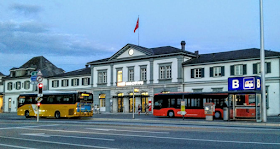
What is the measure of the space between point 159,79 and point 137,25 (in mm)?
9108

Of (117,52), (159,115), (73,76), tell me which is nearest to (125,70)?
(117,52)

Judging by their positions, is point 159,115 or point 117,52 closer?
point 159,115

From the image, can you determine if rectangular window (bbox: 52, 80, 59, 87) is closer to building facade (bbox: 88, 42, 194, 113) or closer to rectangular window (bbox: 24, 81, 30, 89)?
rectangular window (bbox: 24, 81, 30, 89)

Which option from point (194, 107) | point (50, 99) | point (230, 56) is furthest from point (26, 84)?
point (194, 107)

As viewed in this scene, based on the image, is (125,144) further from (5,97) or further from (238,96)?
(5,97)

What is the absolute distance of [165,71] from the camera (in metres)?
54.7

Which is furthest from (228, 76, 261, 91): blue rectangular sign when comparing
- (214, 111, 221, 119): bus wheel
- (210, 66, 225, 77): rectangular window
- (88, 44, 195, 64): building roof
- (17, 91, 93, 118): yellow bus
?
(88, 44, 195, 64): building roof

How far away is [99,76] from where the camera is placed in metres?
63.9

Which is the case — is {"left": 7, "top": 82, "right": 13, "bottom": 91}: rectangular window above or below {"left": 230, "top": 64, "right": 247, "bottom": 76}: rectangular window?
below

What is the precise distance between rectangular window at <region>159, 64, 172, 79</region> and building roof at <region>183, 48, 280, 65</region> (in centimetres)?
285

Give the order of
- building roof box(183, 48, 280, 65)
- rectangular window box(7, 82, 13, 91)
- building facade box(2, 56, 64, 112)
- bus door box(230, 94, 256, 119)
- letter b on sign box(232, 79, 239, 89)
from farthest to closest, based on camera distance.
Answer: rectangular window box(7, 82, 13, 91), building facade box(2, 56, 64, 112), building roof box(183, 48, 280, 65), letter b on sign box(232, 79, 239, 89), bus door box(230, 94, 256, 119)

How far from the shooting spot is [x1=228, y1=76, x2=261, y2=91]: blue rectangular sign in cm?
2812

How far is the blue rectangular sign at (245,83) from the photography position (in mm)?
28125

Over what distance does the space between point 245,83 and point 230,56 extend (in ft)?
71.1
